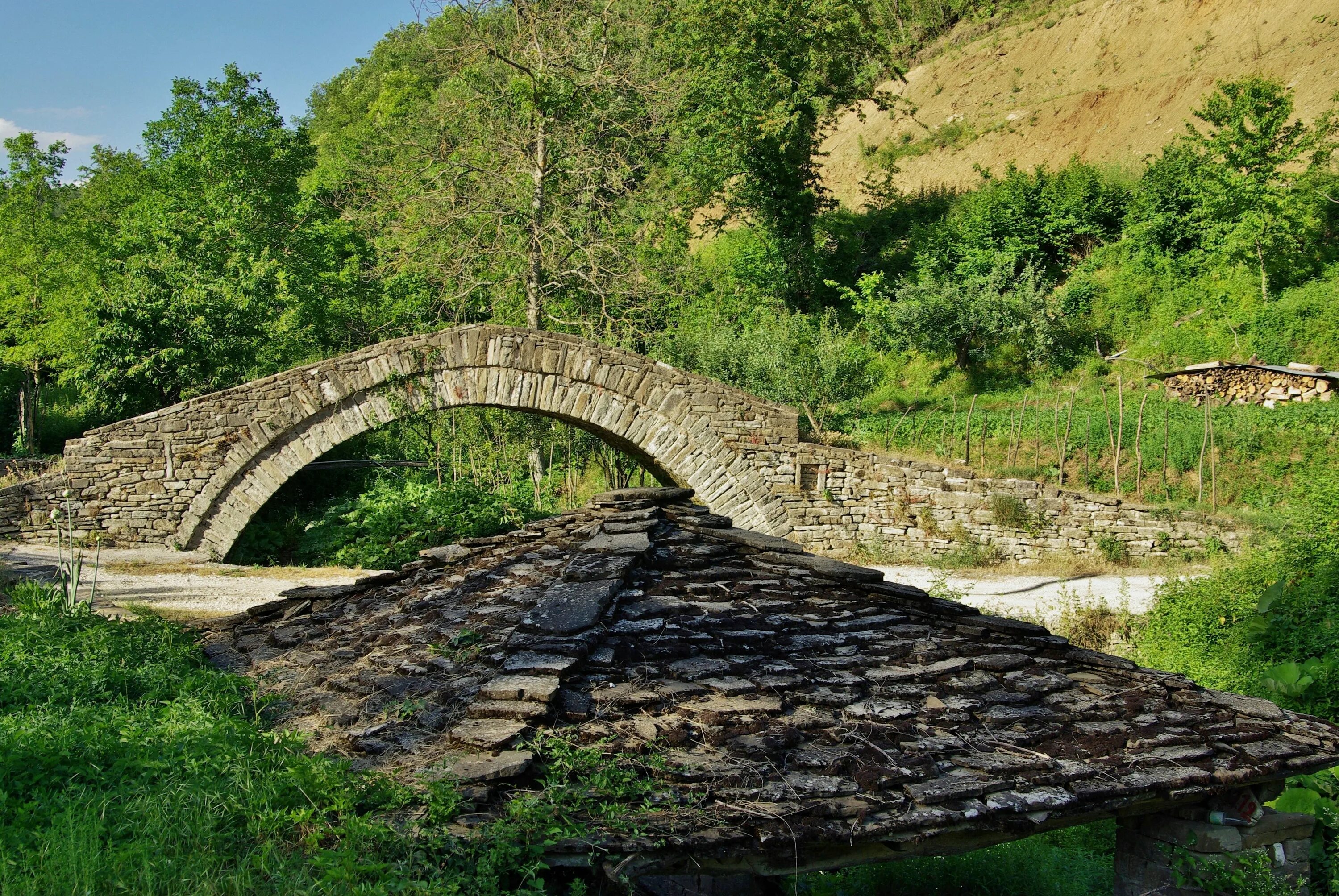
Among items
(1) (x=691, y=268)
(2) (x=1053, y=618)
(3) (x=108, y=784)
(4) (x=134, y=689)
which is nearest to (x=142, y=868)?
(3) (x=108, y=784)

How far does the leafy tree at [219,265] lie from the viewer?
677 inches

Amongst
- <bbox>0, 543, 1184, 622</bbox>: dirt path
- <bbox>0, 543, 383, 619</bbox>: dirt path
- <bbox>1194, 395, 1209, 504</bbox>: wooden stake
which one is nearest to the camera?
<bbox>0, 543, 383, 619</bbox>: dirt path

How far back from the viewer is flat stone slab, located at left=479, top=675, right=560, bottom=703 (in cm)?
341

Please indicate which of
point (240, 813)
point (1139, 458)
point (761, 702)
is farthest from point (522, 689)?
point (1139, 458)

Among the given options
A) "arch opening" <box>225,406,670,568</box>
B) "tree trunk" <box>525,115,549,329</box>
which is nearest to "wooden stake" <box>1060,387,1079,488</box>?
"arch opening" <box>225,406,670,568</box>

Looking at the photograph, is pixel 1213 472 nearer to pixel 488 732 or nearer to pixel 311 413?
pixel 311 413

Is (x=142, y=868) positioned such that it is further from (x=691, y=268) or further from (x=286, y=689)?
(x=691, y=268)

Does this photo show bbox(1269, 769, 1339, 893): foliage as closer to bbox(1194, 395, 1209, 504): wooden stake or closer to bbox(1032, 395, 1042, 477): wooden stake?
bbox(1194, 395, 1209, 504): wooden stake

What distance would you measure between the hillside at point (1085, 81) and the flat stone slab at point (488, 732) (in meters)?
22.8

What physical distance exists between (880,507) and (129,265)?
16049mm

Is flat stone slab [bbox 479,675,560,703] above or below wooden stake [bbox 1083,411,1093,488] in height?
below

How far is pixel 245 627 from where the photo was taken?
566cm

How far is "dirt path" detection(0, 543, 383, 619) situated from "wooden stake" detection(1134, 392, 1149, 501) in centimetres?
1108

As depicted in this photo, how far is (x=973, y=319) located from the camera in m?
22.0
